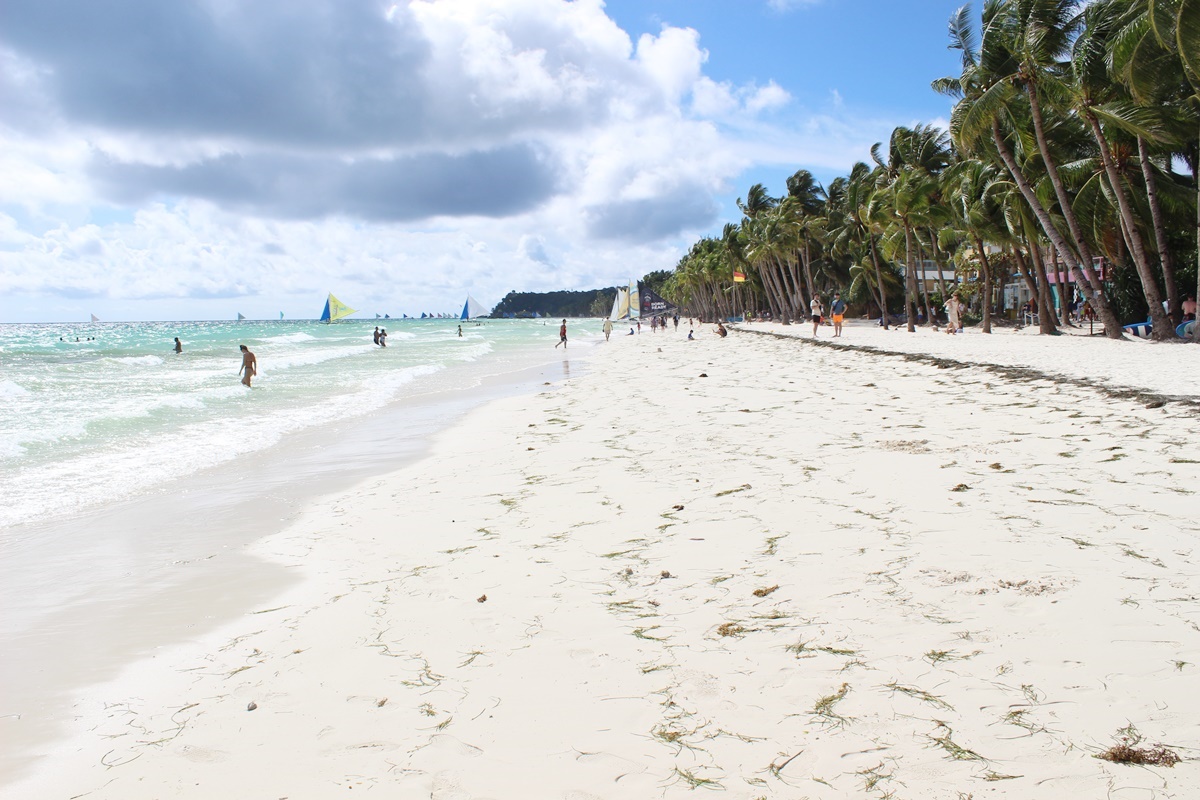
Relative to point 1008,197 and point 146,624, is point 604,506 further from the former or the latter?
point 1008,197

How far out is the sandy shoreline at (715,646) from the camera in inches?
108

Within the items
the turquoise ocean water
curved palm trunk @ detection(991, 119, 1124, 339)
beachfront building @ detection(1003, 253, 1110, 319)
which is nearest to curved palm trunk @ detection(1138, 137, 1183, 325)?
curved palm trunk @ detection(991, 119, 1124, 339)

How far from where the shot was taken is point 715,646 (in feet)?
11.9

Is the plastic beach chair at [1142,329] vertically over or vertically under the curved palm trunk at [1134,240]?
under

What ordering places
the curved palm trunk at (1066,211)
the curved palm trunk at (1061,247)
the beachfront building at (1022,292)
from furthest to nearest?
the beachfront building at (1022,292), the curved palm trunk at (1061,247), the curved palm trunk at (1066,211)

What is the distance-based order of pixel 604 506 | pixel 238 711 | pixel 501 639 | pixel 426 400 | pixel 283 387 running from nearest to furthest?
1. pixel 238 711
2. pixel 501 639
3. pixel 604 506
4. pixel 426 400
5. pixel 283 387

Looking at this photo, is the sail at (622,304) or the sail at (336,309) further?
the sail at (622,304)

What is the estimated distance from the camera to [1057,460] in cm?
675

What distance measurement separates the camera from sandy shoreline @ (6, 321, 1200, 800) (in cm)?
274

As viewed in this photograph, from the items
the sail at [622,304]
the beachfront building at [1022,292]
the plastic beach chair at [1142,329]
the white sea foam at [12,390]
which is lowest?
the white sea foam at [12,390]

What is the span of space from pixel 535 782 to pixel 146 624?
127 inches

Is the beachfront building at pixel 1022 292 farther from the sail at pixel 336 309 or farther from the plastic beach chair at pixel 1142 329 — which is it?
the sail at pixel 336 309

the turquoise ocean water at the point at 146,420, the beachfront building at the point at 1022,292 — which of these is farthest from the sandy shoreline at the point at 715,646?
the beachfront building at the point at 1022,292

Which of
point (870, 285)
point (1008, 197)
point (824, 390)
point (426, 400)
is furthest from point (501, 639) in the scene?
point (870, 285)
